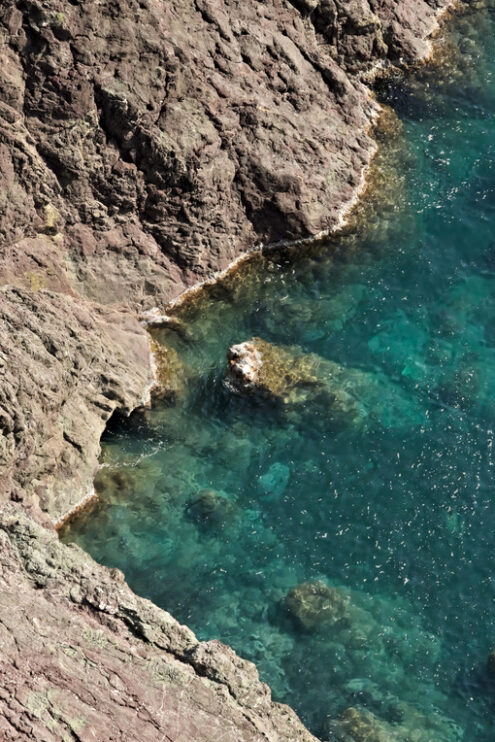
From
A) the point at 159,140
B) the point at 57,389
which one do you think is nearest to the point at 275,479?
the point at 57,389

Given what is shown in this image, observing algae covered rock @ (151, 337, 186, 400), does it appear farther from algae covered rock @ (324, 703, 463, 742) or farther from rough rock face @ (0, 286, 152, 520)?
algae covered rock @ (324, 703, 463, 742)

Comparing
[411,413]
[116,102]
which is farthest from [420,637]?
[116,102]

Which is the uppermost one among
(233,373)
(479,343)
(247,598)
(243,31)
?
(243,31)

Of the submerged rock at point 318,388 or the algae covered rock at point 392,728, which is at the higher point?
the submerged rock at point 318,388

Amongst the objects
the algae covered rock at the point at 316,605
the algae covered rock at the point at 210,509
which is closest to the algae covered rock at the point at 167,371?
the algae covered rock at the point at 210,509

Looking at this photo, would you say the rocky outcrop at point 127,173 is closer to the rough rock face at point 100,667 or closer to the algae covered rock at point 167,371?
the algae covered rock at point 167,371

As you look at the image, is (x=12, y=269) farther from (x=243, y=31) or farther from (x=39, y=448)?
(x=243, y=31)

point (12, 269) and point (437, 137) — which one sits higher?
point (437, 137)

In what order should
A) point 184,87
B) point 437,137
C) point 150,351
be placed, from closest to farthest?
point 150,351 → point 184,87 → point 437,137

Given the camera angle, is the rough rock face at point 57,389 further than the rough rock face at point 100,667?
Yes
